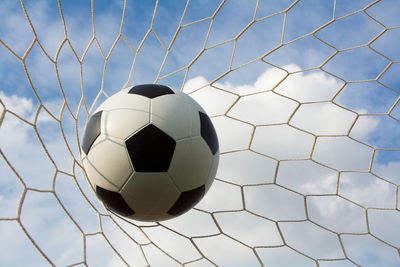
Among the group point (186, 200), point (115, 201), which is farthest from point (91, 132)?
point (186, 200)

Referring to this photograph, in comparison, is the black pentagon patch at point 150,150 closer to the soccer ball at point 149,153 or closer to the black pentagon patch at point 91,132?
the soccer ball at point 149,153

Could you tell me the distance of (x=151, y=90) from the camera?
3590mm

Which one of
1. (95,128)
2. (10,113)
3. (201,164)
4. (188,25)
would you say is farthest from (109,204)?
(188,25)

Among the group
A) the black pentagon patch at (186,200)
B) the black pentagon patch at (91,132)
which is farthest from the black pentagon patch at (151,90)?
the black pentagon patch at (186,200)

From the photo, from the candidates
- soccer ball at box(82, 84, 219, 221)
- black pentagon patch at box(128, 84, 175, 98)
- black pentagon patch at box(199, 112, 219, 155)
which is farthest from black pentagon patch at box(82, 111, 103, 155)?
black pentagon patch at box(199, 112, 219, 155)

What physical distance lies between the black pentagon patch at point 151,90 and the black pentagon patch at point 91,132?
36 centimetres

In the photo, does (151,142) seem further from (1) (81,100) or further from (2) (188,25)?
(2) (188,25)

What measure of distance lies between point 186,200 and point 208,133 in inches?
23.7

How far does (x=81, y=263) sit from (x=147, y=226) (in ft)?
2.86

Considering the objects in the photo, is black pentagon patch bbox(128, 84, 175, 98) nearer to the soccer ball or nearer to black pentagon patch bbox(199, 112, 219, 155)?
the soccer ball

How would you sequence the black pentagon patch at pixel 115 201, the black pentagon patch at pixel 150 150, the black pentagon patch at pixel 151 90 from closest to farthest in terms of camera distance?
the black pentagon patch at pixel 150 150 → the black pentagon patch at pixel 115 201 → the black pentagon patch at pixel 151 90

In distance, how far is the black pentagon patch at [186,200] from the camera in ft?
11.3

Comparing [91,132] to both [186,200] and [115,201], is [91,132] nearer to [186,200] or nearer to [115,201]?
[115,201]

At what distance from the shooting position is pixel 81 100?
15.0 ft
